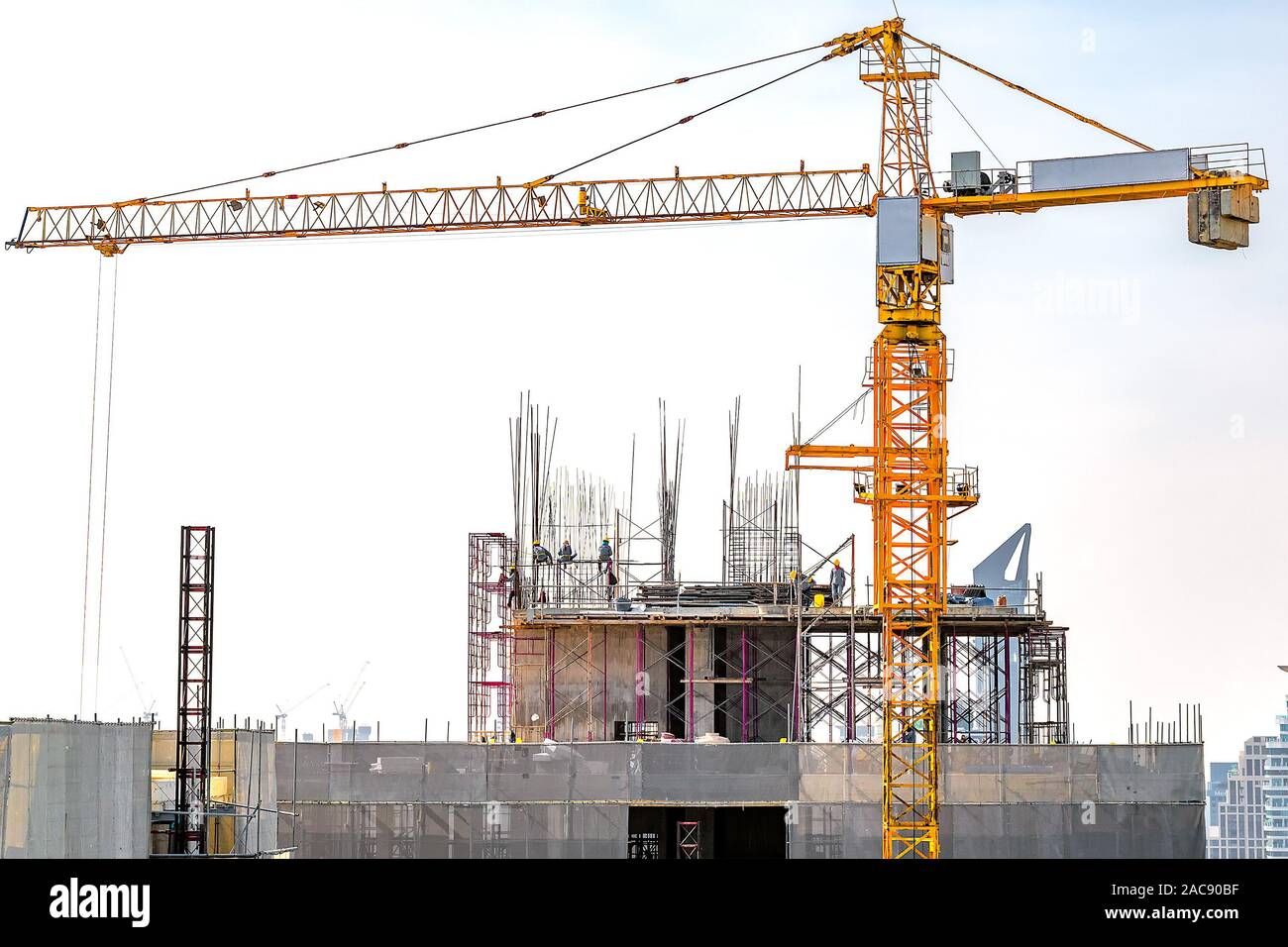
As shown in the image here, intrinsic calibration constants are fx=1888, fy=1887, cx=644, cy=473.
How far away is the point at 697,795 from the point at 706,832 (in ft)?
13.2

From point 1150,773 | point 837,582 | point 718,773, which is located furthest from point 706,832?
point 1150,773

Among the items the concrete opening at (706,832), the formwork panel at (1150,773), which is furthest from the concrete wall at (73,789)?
the formwork panel at (1150,773)

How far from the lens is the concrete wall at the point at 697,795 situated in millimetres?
53219

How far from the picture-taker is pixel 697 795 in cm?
5344

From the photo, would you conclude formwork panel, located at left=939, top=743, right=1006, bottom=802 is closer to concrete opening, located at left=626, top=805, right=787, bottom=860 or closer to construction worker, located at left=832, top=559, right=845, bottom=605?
concrete opening, located at left=626, top=805, right=787, bottom=860

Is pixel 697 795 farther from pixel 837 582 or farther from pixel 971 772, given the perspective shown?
pixel 837 582

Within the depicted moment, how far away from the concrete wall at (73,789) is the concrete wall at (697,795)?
12.3 m

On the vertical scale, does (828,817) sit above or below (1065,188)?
below

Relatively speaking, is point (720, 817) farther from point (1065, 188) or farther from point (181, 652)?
point (1065, 188)

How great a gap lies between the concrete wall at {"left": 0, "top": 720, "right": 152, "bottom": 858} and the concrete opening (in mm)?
17973
